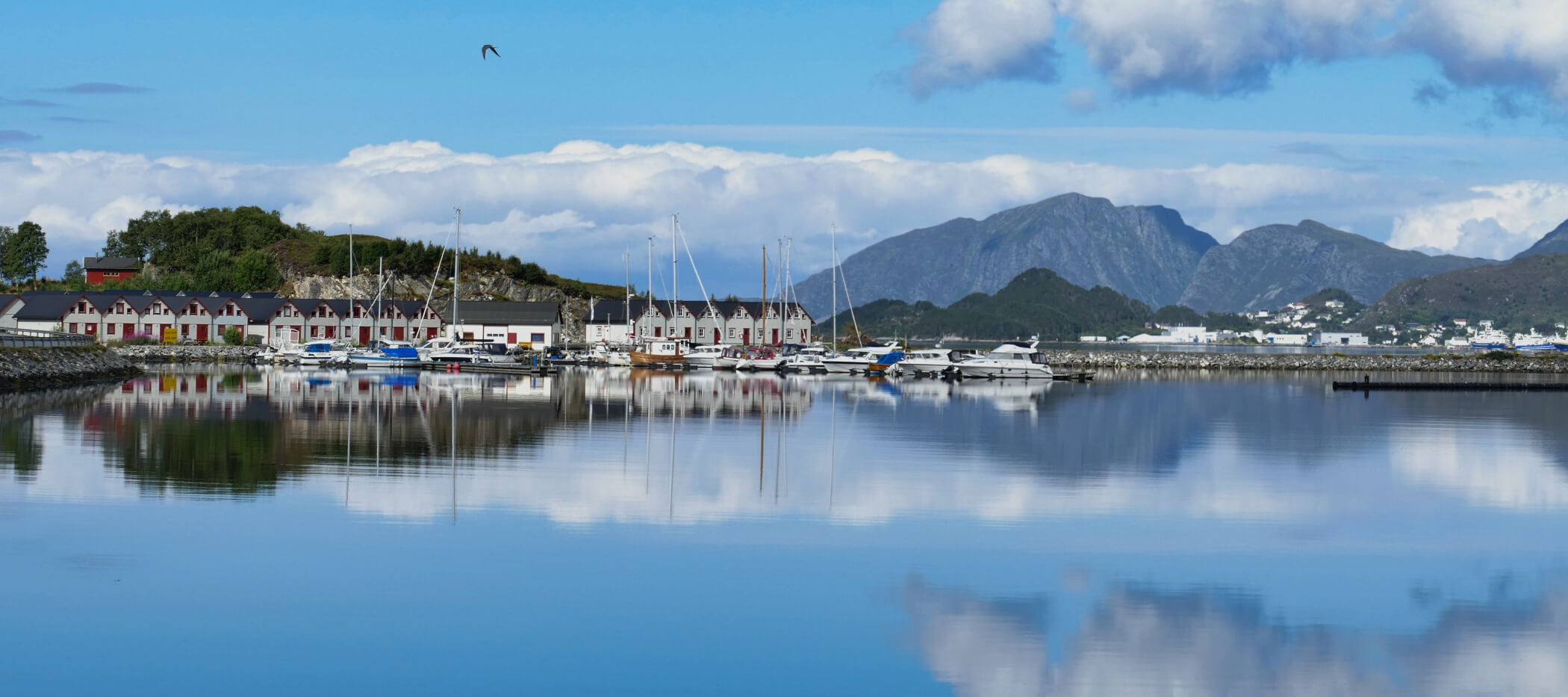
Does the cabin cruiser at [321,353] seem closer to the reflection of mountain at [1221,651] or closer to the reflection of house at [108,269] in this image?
the reflection of house at [108,269]

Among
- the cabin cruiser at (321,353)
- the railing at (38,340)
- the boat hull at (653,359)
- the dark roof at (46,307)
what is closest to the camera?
the railing at (38,340)

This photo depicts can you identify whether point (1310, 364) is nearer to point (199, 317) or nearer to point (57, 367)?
point (199, 317)

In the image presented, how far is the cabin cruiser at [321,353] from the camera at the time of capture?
277 ft

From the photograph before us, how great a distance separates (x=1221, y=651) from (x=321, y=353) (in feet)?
264

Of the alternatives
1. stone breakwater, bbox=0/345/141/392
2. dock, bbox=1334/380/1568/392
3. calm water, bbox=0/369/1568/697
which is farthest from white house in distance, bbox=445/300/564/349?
calm water, bbox=0/369/1568/697

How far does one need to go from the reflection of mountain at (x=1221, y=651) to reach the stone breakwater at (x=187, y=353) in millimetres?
85476

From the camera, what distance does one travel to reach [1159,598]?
14391mm

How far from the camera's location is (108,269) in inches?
5418

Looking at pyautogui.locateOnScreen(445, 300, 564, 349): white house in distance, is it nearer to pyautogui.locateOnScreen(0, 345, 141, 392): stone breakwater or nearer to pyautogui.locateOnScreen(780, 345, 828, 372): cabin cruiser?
pyautogui.locateOnScreen(780, 345, 828, 372): cabin cruiser

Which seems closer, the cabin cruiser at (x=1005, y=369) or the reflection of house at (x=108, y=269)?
the cabin cruiser at (x=1005, y=369)

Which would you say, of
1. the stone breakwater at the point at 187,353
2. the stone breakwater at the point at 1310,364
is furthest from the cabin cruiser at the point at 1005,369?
the stone breakwater at the point at 187,353

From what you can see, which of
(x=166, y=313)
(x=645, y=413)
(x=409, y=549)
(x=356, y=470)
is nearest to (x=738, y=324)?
(x=166, y=313)

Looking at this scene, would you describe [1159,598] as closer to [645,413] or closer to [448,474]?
[448,474]

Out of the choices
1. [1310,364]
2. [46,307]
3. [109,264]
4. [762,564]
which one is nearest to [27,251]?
[109,264]
